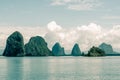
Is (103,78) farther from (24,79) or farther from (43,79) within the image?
(24,79)

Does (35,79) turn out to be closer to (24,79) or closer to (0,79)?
(24,79)

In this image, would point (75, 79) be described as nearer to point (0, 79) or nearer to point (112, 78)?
point (112, 78)

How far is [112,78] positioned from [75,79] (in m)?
14.7

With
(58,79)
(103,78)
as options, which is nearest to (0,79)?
(58,79)

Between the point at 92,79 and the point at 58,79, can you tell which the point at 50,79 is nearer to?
the point at 58,79

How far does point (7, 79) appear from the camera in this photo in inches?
4193

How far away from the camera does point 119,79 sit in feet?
350

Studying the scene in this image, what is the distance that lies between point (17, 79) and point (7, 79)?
3.52 m

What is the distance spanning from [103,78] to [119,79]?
5969 millimetres

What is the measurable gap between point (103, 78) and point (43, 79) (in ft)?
72.2

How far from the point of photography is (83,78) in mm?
108500

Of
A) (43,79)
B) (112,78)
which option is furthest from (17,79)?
(112,78)

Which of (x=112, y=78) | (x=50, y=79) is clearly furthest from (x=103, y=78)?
(x=50, y=79)

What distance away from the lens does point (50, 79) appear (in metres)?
106
